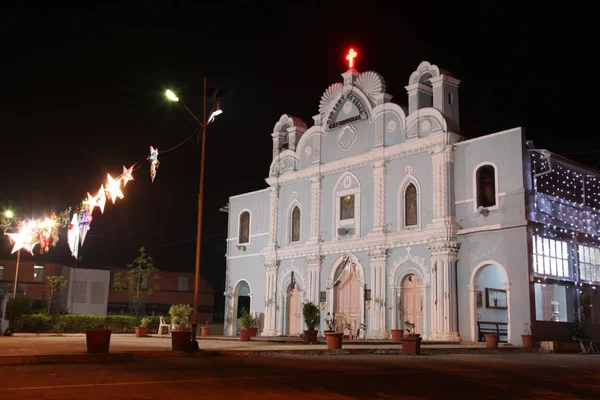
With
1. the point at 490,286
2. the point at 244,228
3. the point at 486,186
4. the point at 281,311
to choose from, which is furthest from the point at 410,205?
the point at 244,228

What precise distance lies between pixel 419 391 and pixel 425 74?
22.4 metres

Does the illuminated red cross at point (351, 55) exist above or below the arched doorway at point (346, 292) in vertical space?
above

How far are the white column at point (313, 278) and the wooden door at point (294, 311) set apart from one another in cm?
128

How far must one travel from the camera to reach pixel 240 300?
40500 millimetres

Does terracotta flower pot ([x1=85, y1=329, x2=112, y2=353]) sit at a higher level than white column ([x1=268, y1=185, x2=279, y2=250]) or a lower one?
lower

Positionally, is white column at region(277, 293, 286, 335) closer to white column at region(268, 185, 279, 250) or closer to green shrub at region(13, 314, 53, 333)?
white column at region(268, 185, 279, 250)

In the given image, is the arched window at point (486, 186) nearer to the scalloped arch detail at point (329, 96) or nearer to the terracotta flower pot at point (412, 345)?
the terracotta flower pot at point (412, 345)

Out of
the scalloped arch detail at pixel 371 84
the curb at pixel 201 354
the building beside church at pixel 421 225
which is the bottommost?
the curb at pixel 201 354

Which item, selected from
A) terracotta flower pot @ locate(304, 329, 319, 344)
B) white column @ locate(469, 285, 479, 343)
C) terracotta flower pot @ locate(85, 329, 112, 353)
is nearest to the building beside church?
white column @ locate(469, 285, 479, 343)

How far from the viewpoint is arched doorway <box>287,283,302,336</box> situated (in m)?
34.6

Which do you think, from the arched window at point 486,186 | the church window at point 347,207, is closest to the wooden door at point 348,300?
the church window at point 347,207

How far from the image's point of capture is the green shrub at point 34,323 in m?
37.6

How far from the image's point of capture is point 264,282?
3725 cm

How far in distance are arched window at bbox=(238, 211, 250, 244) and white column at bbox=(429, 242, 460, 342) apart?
14.4m
